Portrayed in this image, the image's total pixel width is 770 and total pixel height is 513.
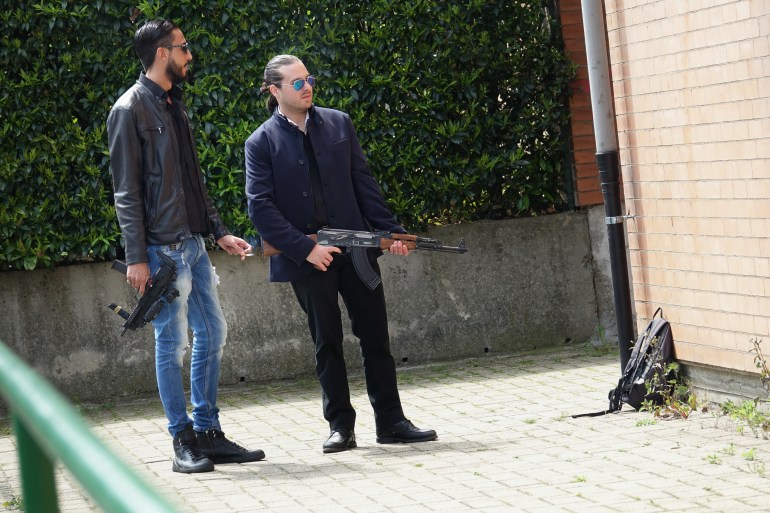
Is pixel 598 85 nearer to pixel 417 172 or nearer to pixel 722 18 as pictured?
pixel 722 18

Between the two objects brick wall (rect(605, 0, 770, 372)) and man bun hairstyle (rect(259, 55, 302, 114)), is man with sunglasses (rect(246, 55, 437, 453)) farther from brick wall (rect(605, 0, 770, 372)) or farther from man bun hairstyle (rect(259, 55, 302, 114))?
brick wall (rect(605, 0, 770, 372))

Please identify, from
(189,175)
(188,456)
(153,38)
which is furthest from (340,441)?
(153,38)

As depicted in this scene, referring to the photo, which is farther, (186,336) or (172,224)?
(186,336)

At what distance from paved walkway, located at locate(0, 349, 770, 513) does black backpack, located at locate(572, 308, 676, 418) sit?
0.12 m

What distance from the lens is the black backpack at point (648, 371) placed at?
23.0 feet

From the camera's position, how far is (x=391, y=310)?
949cm

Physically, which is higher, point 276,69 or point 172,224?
point 276,69

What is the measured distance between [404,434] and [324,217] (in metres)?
1.25

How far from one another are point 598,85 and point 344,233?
2090 millimetres

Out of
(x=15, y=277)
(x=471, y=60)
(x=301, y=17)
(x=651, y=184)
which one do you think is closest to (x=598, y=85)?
(x=651, y=184)

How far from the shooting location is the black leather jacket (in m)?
6.17

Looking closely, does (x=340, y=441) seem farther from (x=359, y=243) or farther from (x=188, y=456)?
(x=359, y=243)

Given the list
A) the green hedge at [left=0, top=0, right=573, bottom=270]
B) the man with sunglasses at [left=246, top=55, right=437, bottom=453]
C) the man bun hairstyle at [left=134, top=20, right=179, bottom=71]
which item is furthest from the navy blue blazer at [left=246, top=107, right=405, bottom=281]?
the green hedge at [left=0, top=0, right=573, bottom=270]

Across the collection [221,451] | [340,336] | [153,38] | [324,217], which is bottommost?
[221,451]
